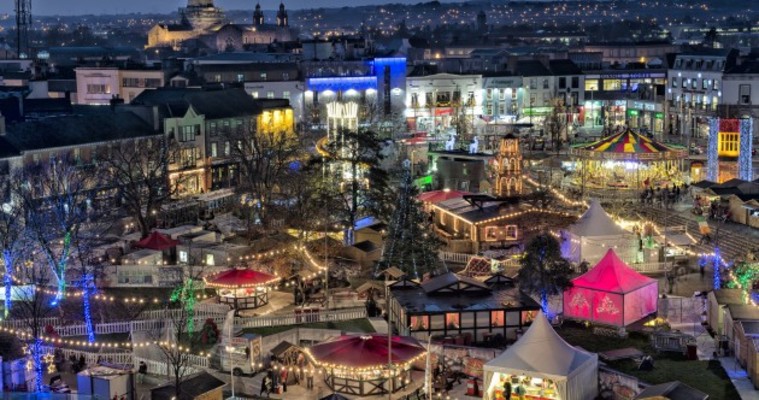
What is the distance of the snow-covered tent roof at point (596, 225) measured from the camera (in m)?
40.2

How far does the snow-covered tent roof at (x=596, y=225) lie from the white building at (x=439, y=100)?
43064mm

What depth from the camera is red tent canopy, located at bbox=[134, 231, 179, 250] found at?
4156cm

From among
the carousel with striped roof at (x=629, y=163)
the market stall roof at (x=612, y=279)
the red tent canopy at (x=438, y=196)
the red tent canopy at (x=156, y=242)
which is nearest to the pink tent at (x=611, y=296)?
the market stall roof at (x=612, y=279)

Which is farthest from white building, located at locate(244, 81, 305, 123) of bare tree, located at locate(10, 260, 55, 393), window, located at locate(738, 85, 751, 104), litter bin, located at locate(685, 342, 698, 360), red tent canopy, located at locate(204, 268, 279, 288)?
litter bin, located at locate(685, 342, 698, 360)

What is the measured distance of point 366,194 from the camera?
47.0 m

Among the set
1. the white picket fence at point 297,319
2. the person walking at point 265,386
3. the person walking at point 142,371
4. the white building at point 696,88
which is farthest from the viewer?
the white building at point 696,88

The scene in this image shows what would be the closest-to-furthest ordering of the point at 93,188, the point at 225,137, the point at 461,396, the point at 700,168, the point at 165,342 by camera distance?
the point at 461,396 < the point at 165,342 < the point at 93,188 < the point at 700,168 < the point at 225,137

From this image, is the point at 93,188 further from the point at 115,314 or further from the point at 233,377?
the point at 233,377

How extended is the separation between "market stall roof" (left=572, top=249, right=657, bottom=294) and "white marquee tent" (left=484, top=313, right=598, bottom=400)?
6293 mm

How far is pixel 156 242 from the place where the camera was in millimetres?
41719

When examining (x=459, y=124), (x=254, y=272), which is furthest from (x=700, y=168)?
(x=254, y=272)

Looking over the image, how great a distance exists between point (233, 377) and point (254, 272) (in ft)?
24.9

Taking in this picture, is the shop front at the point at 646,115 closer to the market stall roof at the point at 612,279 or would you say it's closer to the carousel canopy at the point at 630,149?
the carousel canopy at the point at 630,149

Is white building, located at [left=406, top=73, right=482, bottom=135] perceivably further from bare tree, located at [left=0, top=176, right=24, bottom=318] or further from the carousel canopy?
bare tree, located at [left=0, top=176, right=24, bottom=318]
